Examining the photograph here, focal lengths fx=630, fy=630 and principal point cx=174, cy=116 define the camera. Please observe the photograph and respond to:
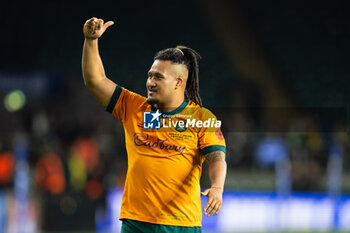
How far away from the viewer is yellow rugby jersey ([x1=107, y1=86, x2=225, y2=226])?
362cm

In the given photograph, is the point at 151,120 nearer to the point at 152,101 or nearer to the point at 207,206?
the point at 152,101

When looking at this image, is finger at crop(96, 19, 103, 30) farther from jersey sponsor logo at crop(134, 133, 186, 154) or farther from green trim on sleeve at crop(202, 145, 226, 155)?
green trim on sleeve at crop(202, 145, 226, 155)

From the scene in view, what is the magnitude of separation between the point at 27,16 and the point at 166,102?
12903mm

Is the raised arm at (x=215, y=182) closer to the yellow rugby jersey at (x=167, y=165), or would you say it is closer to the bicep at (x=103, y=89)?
the yellow rugby jersey at (x=167, y=165)

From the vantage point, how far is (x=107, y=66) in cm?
1336

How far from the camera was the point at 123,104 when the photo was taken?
12.4 feet

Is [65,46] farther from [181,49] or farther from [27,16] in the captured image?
[181,49]

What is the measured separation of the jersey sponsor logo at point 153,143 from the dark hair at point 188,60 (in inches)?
14.5

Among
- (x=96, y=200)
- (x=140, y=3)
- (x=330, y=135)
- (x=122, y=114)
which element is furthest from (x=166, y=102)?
(x=140, y=3)

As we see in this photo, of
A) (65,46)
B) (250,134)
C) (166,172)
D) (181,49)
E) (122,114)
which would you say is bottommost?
(166,172)

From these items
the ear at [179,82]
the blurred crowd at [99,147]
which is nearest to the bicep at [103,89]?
the ear at [179,82]

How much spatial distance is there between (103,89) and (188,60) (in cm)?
55

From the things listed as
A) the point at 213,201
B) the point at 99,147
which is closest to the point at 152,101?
the point at 213,201

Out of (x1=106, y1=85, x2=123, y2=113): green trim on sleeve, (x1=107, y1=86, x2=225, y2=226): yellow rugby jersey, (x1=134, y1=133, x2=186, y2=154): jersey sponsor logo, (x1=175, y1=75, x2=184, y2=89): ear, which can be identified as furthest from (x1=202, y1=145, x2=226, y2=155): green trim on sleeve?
(x1=106, y1=85, x2=123, y2=113): green trim on sleeve
